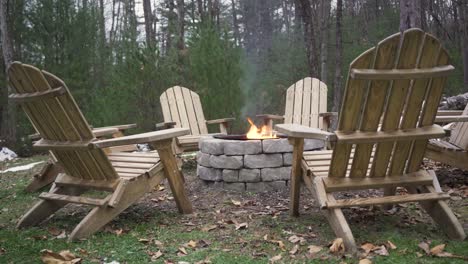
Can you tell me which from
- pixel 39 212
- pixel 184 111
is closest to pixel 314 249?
pixel 39 212

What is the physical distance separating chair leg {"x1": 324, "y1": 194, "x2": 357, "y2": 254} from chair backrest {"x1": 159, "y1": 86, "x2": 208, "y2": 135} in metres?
3.20

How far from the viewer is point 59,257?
2.28 metres

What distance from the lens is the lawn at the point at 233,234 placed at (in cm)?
228

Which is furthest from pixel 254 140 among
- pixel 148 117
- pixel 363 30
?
pixel 363 30

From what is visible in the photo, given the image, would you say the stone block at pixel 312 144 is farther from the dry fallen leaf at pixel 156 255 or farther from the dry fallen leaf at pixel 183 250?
the dry fallen leaf at pixel 156 255

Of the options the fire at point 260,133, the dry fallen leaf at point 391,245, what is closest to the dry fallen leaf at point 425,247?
the dry fallen leaf at point 391,245

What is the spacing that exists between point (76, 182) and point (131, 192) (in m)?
0.43

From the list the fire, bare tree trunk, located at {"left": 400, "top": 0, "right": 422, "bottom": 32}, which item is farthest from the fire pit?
bare tree trunk, located at {"left": 400, "top": 0, "right": 422, "bottom": 32}

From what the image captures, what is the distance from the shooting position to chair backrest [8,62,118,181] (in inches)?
99.8

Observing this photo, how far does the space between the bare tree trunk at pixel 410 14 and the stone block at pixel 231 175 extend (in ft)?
9.89

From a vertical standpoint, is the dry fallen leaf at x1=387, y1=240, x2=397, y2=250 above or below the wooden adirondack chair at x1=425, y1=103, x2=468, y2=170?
below

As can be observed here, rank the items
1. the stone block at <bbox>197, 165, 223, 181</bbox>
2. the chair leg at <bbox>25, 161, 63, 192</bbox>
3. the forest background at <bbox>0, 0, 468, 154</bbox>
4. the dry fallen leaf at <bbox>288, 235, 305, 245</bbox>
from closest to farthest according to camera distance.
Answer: the dry fallen leaf at <bbox>288, 235, 305, 245</bbox> → the stone block at <bbox>197, 165, 223, 181</bbox> → the chair leg at <bbox>25, 161, 63, 192</bbox> → the forest background at <bbox>0, 0, 468, 154</bbox>

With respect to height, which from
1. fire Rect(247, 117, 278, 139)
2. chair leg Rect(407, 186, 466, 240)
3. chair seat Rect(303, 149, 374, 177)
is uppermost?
chair seat Rect(303, 149, 374, 177)

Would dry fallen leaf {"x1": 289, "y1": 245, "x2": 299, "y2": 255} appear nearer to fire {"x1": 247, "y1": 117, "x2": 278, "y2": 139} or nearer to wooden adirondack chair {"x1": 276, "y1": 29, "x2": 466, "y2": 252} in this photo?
wooden adirondack chair {"x1": 276, "y1": 29, "x2": 466, "y2": 252}
